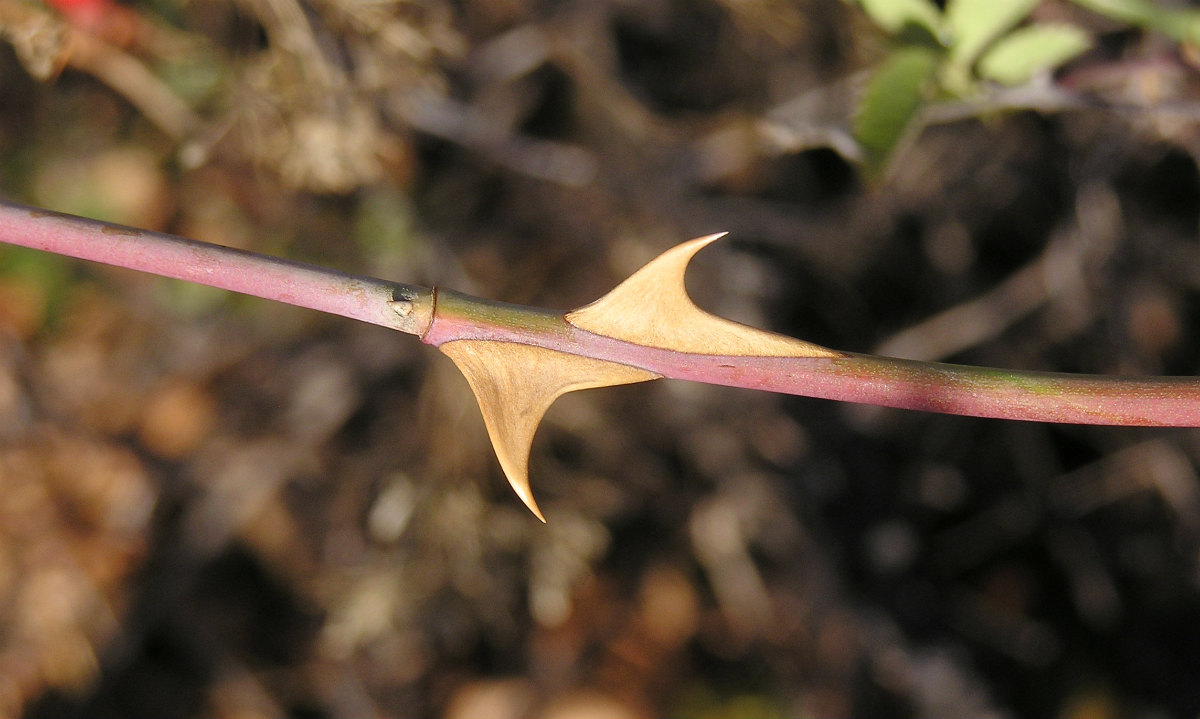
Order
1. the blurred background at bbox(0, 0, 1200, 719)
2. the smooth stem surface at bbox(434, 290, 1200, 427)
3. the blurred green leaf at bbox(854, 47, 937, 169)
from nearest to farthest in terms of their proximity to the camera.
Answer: the smooth stem surface at bbox(434, 290, 1200, 427) → the blurred green leaf at bbox(854, 47, 937, 169) → the blurred background at bbox(0, 0, 1200, 719)

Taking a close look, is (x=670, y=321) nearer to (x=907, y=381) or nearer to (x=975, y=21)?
(x=907, y=381)

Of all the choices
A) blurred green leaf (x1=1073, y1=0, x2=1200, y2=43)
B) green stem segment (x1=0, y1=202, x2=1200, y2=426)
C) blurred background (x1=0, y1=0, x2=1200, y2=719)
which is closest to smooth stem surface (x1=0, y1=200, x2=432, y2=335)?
green stem segment (x1=0, y1=202, x2=1200, y2=426)

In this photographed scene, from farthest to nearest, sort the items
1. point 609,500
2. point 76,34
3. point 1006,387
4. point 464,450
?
point 609,500, point 464,450, point 76,34, point 1006,387

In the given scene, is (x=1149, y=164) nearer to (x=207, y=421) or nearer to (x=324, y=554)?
(x=324, y=554)

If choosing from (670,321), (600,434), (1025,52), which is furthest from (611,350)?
(600,434)

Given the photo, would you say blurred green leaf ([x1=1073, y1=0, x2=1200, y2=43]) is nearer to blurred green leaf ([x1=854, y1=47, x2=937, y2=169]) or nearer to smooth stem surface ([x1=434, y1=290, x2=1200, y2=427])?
blurred green leaf ([x1=854, y1=47, x2=937, y2=169])

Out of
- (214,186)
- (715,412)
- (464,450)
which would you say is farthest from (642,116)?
(214,186)
